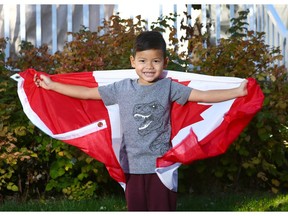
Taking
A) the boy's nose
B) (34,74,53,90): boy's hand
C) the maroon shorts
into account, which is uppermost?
the boy's nose

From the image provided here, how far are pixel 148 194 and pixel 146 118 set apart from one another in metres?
0.56

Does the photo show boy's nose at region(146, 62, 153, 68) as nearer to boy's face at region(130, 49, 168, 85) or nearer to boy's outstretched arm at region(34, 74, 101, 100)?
boy's face at region(130, 49, 168, 85)

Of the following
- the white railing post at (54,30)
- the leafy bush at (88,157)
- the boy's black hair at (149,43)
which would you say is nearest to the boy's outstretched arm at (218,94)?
the boy's black hair at (149,43)

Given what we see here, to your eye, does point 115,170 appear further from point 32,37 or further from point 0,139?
point 32,37

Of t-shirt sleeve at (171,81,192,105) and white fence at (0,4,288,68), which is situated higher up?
white fence at (0,4,288,68)

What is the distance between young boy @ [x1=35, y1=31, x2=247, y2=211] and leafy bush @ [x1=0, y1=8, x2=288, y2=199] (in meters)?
1.33

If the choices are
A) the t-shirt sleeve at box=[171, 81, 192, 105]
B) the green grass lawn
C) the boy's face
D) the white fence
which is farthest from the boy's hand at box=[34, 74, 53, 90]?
the white fence

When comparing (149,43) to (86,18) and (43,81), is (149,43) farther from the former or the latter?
(86,18)

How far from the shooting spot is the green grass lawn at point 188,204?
6414mm

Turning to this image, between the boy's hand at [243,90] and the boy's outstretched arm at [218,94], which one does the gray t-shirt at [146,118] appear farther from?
the boy's hand at [243,90]

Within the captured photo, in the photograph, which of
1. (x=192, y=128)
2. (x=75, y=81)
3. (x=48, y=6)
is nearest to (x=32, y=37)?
(x=48, y=6)

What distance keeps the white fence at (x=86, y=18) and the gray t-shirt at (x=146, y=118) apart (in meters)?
4.13

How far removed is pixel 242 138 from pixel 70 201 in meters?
1.76

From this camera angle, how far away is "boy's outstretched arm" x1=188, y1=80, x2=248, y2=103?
532 cm
